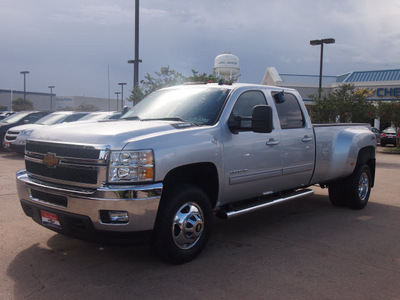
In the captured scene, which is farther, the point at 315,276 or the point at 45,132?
the point at 45,132

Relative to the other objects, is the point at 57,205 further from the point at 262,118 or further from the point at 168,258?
the point at 262,118

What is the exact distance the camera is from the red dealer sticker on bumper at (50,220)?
405 centimetres


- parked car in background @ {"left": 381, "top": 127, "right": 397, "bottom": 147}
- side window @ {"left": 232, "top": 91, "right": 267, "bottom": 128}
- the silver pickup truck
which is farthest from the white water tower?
side window @ {"left": 232, "top": 91, "right": 267, "bottom": 128}

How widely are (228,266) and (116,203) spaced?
1.40 m

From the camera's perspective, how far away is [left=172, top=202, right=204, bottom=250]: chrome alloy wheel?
420 cm

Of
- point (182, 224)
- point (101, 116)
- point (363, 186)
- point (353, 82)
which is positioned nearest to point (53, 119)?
point (101, 116)

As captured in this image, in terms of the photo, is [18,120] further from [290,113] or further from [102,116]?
[290,113]

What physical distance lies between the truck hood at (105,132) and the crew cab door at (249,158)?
660 millimetres

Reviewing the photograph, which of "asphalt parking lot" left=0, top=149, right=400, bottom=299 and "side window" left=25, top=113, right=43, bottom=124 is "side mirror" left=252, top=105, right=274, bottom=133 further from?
"side window" left=25, top=113, right=43, bottom=124

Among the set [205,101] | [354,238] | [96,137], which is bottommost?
[354,238]

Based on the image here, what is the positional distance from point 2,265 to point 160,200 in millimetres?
1747

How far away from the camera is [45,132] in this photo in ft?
14.4

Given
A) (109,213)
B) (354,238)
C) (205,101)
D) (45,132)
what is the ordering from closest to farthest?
(109,213)
(45,132)
(205,101)
(354,238)

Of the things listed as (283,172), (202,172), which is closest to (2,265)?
(202,172)
